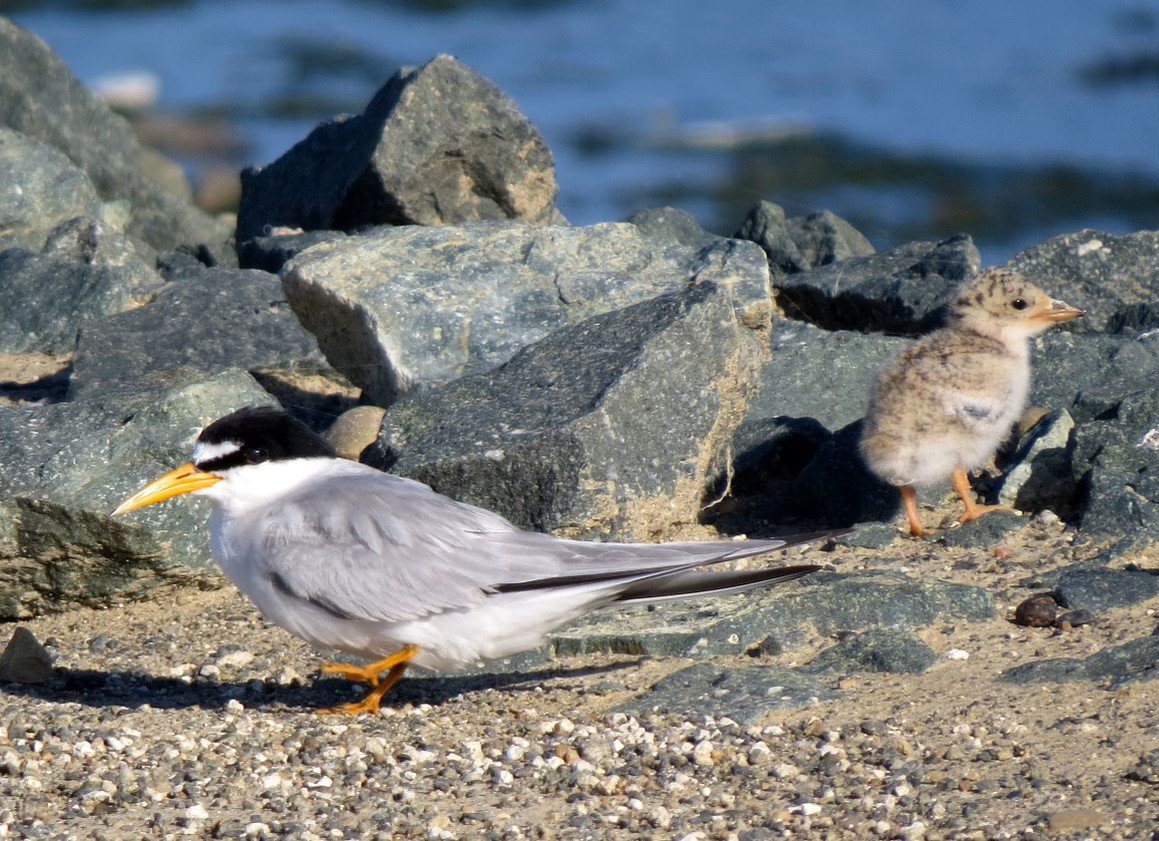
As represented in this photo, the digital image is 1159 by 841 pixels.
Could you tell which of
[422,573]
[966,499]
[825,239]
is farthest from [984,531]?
[825,239]

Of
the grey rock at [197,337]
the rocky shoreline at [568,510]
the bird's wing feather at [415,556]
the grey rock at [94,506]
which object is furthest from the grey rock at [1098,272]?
the grey rock at [94,506]

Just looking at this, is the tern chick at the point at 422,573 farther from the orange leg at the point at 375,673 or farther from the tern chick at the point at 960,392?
the tern chick at the point at 960,392

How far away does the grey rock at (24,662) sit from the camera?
192 inches

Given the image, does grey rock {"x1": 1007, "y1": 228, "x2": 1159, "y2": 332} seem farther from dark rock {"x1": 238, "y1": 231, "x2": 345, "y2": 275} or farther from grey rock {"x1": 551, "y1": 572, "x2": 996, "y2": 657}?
dark rock {"x1": 238, "y1": 231, "x2": 345, "y2": 275}

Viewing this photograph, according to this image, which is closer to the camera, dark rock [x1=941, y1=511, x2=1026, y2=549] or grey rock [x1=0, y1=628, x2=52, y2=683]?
grey rock [x1=0, y1=628, x2=52, y2=683]

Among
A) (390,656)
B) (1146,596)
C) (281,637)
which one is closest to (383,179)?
(281,637)

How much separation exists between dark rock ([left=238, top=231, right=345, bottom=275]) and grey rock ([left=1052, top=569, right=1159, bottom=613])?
4.07 meters

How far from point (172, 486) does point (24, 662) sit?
0.77 metres

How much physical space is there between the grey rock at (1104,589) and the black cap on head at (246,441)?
2403 millimetres

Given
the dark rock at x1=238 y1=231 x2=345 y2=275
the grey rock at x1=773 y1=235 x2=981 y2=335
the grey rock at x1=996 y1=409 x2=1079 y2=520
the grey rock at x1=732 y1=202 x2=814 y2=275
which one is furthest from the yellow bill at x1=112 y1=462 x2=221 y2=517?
the grey rock at x1=732 y1=202 x2=814 y2=275

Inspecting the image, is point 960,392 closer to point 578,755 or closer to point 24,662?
point 578,755

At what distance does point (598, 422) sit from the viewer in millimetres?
5387

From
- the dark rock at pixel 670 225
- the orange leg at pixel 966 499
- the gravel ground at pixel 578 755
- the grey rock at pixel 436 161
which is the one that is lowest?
the gravel ground at pixel 578 755

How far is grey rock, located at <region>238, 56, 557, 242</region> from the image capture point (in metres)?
8.02
